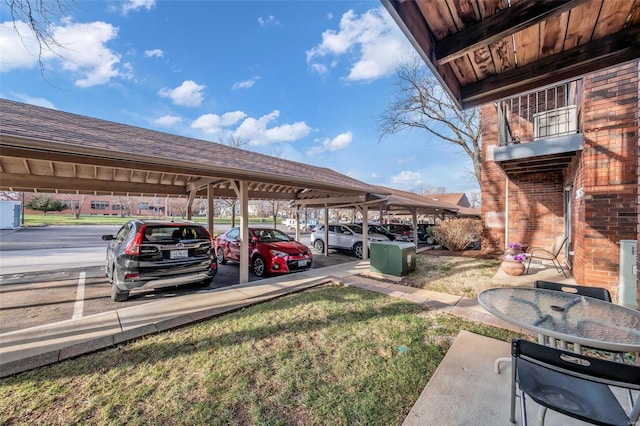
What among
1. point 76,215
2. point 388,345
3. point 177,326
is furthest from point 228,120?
point 76,215

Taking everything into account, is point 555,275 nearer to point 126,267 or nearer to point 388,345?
point 388,345

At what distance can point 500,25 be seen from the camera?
1.90m

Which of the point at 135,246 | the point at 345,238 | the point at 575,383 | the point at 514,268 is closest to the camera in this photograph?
the point at 575,383

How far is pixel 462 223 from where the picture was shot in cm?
1122

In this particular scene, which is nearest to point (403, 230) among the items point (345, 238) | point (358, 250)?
point (345, 238)

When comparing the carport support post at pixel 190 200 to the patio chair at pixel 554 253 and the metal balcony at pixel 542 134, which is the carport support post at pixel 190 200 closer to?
the metal balcony at pixel 542 134

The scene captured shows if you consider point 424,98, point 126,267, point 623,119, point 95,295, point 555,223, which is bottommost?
point 95,295

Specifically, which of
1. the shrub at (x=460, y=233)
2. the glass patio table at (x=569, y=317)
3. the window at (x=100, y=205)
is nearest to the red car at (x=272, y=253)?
the glass patio table at (x=569, y=317)

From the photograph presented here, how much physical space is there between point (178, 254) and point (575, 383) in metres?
5.39

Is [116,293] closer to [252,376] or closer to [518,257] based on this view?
[252,376]

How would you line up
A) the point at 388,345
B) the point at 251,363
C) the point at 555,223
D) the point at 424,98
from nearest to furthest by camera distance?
A: the point at 251,363
the point at 388,345
the point at 555,223
the point at 424,98

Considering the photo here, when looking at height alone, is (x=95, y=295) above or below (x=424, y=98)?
below

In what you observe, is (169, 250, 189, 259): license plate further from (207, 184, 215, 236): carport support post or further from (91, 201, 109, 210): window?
(91, 201, 109, 210): window

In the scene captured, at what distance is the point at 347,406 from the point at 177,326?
2812 millimetres
